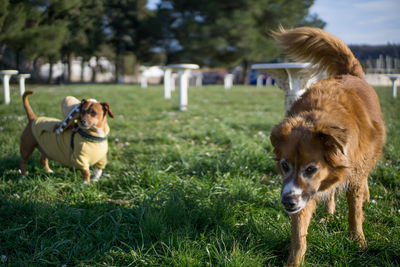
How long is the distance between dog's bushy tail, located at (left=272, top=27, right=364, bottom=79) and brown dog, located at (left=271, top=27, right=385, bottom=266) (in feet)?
1.82

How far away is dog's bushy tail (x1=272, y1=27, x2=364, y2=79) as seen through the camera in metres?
3.22

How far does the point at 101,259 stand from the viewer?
2.13 metres

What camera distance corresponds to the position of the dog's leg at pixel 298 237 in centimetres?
205

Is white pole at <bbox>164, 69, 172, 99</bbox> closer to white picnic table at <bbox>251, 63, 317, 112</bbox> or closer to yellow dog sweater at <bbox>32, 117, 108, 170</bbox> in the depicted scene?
white picnic table at <bbox>251, 63, 317, 112</bbox>

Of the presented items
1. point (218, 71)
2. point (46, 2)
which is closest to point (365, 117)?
→ point (46, 2)

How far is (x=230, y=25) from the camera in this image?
2738 centimetres

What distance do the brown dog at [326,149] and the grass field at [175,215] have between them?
22 cm

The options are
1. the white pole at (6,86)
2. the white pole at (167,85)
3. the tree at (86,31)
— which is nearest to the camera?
the white pole at (6,86)

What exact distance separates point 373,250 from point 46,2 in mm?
15125

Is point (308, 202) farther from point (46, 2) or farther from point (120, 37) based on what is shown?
point (120, 37)

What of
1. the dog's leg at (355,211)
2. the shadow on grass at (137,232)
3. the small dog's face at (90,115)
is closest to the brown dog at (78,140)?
the small dog's face at (90,115)

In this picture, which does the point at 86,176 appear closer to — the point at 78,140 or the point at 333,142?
the point at 78,140

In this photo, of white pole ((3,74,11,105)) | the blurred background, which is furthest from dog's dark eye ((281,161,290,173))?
the blurred background

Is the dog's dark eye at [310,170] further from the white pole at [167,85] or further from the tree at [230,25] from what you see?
the tree at [230,25]
